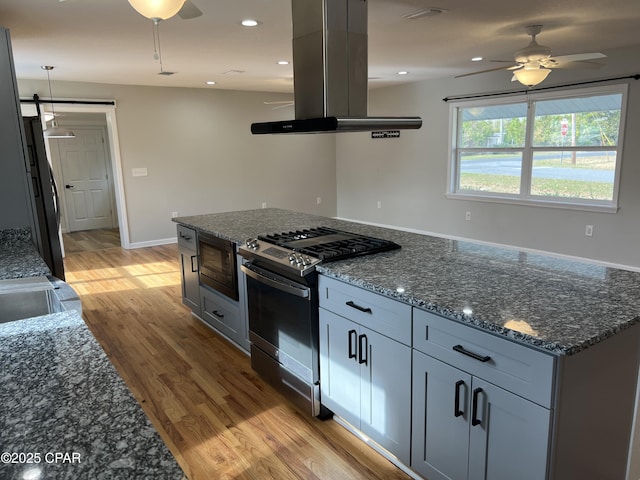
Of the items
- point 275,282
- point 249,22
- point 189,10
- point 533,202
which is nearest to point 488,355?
point 275,282

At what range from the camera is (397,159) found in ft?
25.5

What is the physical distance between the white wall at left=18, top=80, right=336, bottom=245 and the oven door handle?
4752mm

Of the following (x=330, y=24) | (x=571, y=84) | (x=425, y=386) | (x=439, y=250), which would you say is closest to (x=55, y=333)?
(x=425, y=386)

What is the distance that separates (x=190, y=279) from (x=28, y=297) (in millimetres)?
1928

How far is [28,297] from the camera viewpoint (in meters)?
2.03

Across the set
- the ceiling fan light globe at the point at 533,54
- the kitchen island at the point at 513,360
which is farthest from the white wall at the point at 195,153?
the kitchen island at the point at 513,360

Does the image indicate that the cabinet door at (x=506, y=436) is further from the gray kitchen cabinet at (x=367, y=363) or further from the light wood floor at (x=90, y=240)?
the light wood floor at (x=90, y=240)

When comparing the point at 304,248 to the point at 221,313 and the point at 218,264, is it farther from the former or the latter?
the point at 221,313

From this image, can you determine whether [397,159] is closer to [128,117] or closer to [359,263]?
[128,117]

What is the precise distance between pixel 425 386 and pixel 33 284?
1749mm

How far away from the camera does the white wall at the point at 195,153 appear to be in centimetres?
675

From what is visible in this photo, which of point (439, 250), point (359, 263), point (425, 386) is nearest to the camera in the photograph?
point (425, 386)

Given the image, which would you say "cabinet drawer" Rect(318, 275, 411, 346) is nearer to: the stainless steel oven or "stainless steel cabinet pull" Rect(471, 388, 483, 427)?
the stainless steel oven

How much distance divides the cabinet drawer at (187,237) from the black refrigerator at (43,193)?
0.99 metres
